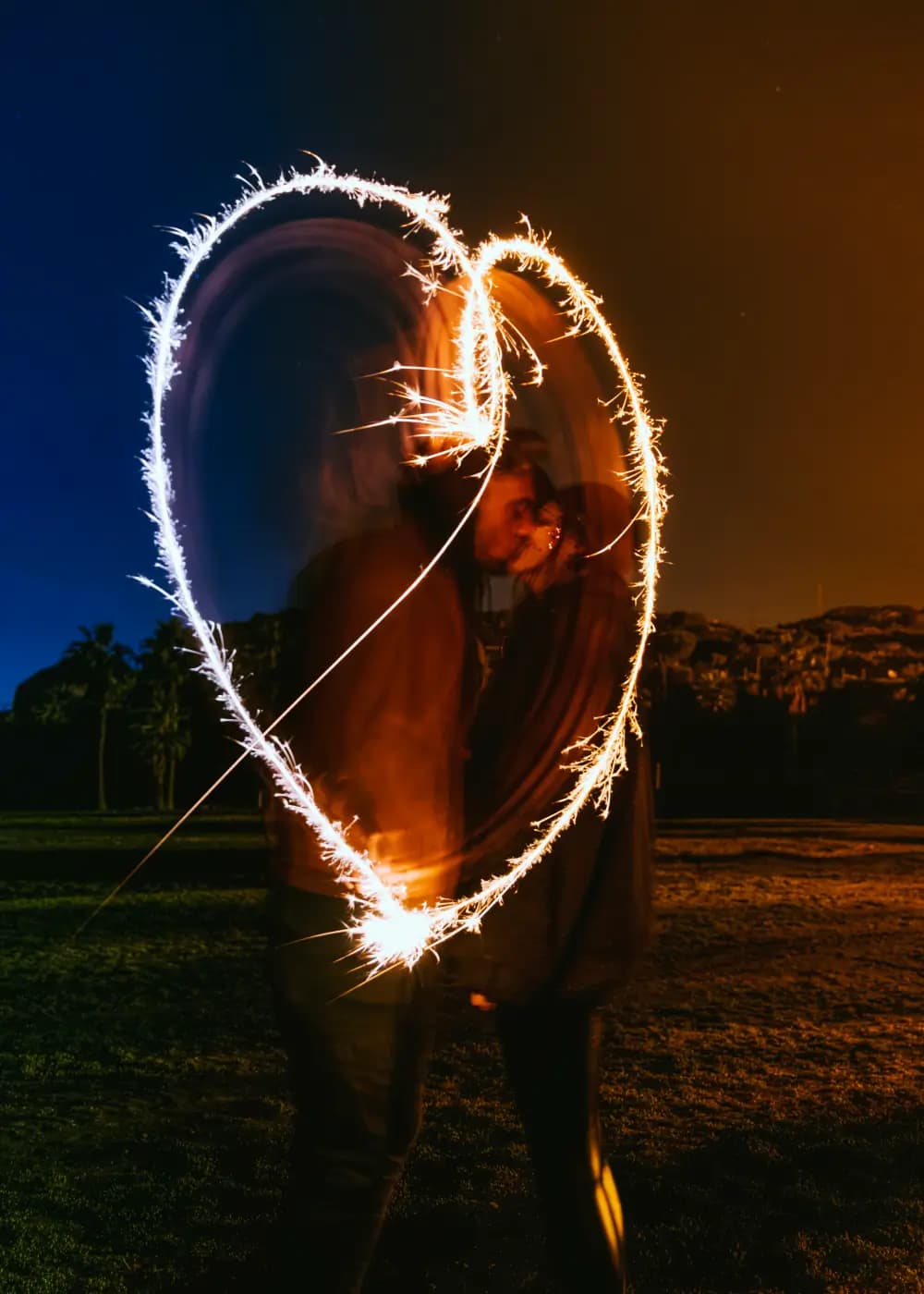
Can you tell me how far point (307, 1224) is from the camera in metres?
2.44

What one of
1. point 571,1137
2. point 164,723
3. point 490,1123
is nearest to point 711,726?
point 164,723

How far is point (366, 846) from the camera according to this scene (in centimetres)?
234

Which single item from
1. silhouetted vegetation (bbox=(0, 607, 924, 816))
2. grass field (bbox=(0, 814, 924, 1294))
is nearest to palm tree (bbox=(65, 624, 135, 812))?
silhouetted vegetation (bbox=(0, 607, 924, 816))

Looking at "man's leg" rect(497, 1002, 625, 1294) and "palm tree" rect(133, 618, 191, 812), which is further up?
"palm tree" rect(133, 618, 191, 812)

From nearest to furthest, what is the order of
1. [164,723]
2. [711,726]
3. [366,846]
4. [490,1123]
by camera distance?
1. [366,846]
2. [490,1123]
3. [711,726]
4. [164,723]

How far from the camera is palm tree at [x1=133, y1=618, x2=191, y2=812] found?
54903 mm

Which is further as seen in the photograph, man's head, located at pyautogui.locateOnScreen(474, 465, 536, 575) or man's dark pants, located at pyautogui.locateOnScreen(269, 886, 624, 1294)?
man's head, located at pyautogui.locateOnScreen(474, 465, 536, 575)

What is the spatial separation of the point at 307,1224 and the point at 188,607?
1.50 meters

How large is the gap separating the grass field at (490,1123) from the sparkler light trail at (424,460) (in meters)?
0.82

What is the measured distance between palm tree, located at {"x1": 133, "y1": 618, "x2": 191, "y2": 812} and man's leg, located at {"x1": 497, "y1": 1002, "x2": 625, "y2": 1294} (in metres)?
52.1

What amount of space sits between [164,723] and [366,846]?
55.3 metres

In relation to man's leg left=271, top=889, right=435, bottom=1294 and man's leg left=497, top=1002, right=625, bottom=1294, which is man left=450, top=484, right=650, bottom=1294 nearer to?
man's leg left=497, top=1002, right=625, bottom=1294

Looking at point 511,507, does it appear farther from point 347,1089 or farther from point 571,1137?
point 571,1137

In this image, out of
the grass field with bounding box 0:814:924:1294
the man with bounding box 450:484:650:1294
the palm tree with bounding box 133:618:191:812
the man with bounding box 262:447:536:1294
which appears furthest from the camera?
the palm tree with bounding box 133:618:191:812
